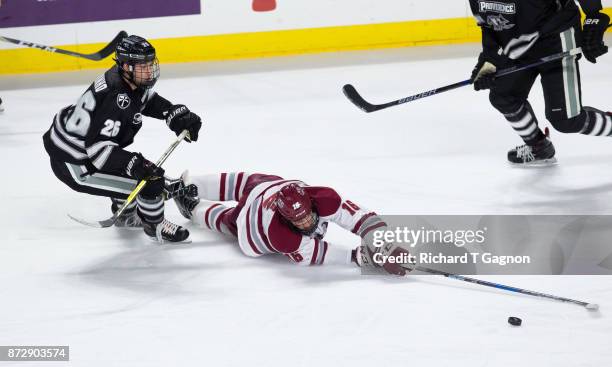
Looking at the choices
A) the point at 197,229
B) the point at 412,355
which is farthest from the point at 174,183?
the point at 412,355

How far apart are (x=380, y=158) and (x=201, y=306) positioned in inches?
73.2

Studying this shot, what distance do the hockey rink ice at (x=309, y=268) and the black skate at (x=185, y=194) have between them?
0.46 ft

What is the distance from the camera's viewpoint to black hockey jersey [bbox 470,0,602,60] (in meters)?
4.21

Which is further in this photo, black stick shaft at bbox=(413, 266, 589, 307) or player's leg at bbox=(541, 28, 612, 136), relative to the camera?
player's leg at bbox=(541, 28, 612, 136)

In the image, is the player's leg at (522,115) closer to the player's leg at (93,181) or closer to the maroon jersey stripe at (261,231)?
the maroon jersey stripe at (261,231)

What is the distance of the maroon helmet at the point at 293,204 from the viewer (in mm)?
3314

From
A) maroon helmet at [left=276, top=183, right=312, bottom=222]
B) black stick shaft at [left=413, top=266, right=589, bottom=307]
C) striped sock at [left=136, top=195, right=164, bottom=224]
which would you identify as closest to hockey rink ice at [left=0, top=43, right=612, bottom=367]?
black stick shaft at [left=413, top=266, right=589, bottom=307]

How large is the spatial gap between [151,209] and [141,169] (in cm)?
21

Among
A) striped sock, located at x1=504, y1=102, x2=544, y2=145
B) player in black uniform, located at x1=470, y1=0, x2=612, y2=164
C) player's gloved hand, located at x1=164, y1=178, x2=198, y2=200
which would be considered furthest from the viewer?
striped sock, located at x1=504, y1=102, x2=544, y2=145

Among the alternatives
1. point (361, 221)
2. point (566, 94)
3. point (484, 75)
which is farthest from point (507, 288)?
point (484, 75)

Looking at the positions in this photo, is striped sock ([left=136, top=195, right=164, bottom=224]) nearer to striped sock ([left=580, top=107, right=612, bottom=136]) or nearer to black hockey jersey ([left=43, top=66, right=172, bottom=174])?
black hockey jersey ([left=43, top=66, right=172, bottom=174])

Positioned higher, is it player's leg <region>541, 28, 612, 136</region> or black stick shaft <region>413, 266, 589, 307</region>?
player's leg <region>541, 28, 612, 136</region>

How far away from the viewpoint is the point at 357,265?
3.50 meters

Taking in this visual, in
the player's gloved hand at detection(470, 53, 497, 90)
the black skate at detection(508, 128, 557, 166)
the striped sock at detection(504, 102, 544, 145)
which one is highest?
the player's gloved hand at detection(470, 53, 497, 90)
